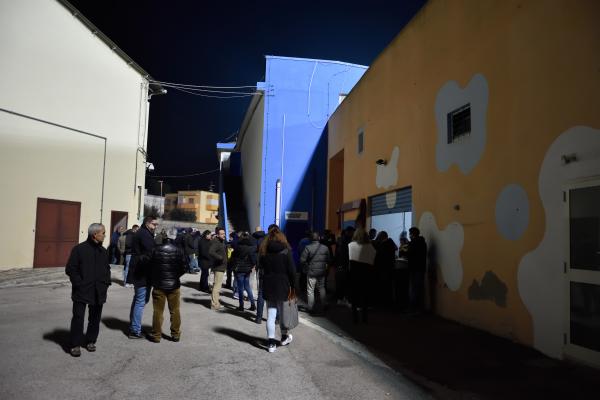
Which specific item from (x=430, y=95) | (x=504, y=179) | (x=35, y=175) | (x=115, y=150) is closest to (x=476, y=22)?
(x=430, y=95)

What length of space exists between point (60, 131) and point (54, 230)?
389cm

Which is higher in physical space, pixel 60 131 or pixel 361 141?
pixel 60 131

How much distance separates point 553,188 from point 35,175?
56.1ft

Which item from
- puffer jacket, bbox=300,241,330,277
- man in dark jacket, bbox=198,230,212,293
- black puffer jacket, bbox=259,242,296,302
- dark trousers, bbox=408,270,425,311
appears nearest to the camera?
black puffer jacket, bbox=259,242,296,302

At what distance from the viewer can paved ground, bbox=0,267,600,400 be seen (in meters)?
4.71

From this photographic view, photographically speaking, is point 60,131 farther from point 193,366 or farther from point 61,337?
point 193,366

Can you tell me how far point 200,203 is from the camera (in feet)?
228

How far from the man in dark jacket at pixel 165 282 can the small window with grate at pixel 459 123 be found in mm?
5585

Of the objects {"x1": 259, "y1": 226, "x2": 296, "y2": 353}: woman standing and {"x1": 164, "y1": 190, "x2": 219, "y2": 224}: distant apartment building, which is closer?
{"x1": 259, "y1": 226, "x2": 296, "y2": 353}: woman standing

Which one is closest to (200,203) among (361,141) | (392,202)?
(361,141)

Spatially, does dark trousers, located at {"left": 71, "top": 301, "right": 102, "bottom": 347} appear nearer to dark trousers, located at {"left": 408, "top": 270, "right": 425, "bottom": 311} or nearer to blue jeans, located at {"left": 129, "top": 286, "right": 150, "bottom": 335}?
blue jeans, located at {"left": 129, "top": 286, "right": 150, "bottom": 335}

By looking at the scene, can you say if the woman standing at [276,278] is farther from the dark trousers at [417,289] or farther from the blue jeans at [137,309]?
the dark trousers at [417,289]

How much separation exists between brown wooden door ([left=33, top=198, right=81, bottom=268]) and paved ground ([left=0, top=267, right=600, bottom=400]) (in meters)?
10.0

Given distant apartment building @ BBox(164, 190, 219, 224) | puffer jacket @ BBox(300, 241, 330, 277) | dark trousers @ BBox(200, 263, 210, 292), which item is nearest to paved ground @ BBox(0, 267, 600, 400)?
puffer jacket @ BBox(300, 241, 330, 277)
